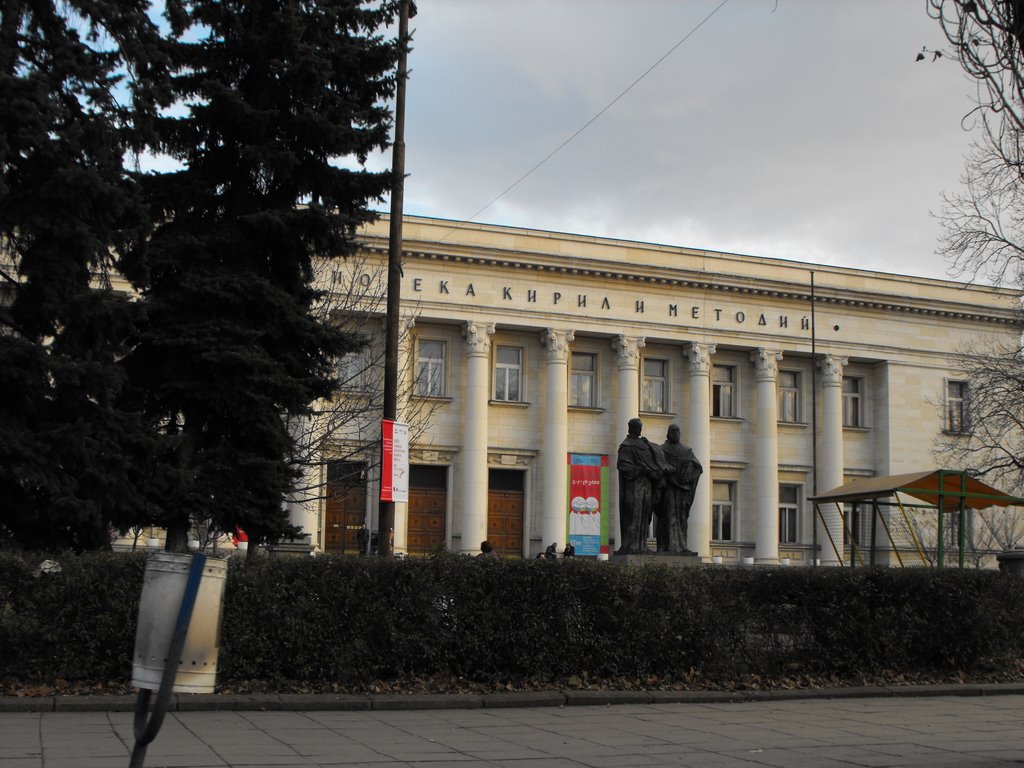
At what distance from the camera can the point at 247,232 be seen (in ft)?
56.7

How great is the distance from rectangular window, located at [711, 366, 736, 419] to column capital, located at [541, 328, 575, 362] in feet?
25.7

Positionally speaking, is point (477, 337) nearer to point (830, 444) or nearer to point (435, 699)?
point (830, 444)

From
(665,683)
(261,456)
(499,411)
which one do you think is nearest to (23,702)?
(261,456)

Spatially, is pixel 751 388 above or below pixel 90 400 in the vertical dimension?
above

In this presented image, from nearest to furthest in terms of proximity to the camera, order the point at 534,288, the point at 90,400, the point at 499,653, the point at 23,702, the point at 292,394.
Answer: the point at 23,702
the point at 499,653
the point at 90,400
the point at 292,394
the point at 534,288

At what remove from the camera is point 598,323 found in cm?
4931

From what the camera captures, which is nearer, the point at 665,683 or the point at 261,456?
the point at 665,683

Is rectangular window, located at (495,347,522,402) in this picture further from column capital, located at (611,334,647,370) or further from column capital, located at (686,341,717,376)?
column capital, located at (686,341,717,376)

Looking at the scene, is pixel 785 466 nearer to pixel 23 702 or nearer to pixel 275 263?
pixel 275 263

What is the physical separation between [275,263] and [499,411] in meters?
31.8

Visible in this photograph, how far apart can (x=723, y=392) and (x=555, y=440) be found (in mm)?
9418

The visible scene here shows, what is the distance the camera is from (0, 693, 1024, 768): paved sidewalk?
368 inches

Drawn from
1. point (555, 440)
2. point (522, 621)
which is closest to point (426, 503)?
point (555, 440)

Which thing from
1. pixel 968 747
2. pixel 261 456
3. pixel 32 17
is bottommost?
pixel 968 747
